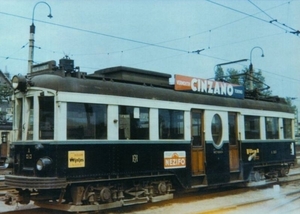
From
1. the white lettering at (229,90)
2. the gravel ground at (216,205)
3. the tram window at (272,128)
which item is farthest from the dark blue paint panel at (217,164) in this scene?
the tram window at (272,128)

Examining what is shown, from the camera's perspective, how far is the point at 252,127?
13.6 metres

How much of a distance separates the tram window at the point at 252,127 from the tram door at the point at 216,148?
1268 mm

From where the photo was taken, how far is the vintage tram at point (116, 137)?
8.27 m

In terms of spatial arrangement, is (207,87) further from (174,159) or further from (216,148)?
(174,159)

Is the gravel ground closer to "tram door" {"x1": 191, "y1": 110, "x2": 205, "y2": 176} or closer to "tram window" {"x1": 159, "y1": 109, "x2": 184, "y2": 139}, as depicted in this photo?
"tram door" {"x1": 191, "y1": 110, "x2": 205, "y2": 176}

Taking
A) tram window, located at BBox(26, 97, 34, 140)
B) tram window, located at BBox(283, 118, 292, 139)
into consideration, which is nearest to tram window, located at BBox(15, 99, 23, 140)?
tram window, located at BBox(26, 97, 34, 140)

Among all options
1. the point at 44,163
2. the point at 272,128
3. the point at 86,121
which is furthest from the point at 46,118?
the point at 272,128

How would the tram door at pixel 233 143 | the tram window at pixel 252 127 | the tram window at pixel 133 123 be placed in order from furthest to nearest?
the tram window at pixel 252 127 < the tram door at pixel 233 143 < the tram window at pixel 133 123

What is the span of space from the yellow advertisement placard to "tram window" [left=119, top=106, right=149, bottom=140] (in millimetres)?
1132

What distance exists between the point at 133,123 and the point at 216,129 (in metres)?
3.50

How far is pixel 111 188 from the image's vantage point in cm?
901

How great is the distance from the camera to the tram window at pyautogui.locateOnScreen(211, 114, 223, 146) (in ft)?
38.9

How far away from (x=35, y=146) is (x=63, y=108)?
972 millimetres

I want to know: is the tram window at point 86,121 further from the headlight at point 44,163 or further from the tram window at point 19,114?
the tram window at point 19,114
